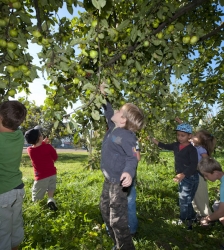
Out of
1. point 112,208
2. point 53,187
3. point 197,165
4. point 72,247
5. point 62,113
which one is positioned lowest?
point 72,247

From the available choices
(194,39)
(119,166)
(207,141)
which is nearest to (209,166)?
(207,141)

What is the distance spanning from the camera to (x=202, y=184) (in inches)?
128

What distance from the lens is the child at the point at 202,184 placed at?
322cm

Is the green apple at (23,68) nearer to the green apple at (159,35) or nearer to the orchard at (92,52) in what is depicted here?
the orchard at (92,52)

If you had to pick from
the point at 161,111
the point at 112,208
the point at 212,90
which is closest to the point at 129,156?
the point at 112,208

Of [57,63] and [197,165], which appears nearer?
[57,63]

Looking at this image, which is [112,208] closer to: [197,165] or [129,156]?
[129,156]

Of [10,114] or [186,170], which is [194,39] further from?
[10,114]

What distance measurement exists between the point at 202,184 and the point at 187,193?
0.38 m

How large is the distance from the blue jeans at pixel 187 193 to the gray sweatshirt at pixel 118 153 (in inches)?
52.8

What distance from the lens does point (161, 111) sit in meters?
3.52

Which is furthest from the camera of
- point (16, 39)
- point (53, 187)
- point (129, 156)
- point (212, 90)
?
point (212, 90)

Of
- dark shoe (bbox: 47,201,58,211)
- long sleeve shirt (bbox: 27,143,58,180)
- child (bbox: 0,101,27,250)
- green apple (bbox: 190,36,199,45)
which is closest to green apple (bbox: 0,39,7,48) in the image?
child (bbox: 0,101,27,250)

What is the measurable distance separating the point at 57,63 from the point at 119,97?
1.36m
